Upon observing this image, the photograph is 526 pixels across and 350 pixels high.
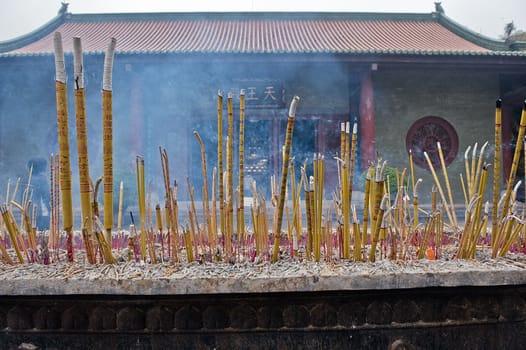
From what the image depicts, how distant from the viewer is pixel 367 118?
21.0 ft

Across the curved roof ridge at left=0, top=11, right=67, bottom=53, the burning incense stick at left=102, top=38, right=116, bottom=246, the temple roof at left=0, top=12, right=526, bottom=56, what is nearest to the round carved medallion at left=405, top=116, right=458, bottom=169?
the temple roof at left=0, top=12, right=526, bottom=56

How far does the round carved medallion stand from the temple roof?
A: 128 centimetres

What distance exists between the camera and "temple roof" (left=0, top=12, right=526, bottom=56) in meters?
7.43

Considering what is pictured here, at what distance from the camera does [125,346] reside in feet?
4.34

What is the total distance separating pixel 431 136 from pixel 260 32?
414cm

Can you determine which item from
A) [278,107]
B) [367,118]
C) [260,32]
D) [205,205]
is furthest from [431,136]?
[205,205]

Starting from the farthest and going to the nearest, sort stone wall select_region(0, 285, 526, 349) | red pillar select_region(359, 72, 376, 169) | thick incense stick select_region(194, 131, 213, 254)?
red pillar select_region(359, 72, 376, 169)
thick incense stick select_region(194, 131, 213, 254)
stone wall select_region(0, 285, 526, 349)

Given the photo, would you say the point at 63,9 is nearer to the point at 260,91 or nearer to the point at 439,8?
the point at 260,91

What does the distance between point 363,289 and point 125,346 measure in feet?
2.66

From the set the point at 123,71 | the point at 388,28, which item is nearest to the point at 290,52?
the point at 123,71

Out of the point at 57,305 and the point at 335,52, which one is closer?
the point at 57,305

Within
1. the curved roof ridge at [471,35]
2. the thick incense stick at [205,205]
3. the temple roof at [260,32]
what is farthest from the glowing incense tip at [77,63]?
the curved roof ridge at [471,35]

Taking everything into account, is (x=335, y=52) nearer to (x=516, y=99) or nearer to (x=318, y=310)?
(x=516, y=99)

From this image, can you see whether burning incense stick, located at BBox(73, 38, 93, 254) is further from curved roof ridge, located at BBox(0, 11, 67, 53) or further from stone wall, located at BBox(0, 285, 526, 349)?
curved roof ridge, located at BBox(0, 11, 67, 53)
